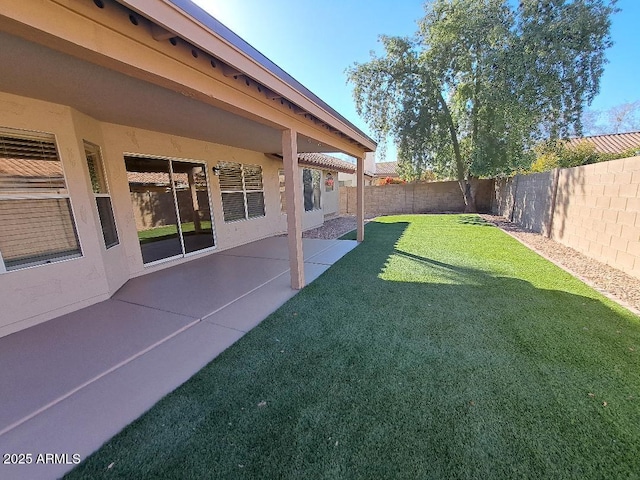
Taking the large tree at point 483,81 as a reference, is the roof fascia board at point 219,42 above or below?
below

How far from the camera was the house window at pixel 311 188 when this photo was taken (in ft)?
34.4

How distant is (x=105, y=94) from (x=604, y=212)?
326 inches

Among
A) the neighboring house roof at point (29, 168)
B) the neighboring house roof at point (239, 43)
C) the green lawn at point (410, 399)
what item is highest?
the neighboring house roof at point (239, 43)

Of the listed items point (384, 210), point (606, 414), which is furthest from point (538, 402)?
point (384, 210)

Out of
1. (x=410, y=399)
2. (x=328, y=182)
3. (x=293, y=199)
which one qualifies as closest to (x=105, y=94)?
(x=293, y=199)

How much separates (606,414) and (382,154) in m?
13.7

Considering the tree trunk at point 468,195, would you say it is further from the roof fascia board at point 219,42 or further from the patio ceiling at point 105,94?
the roof fascia board at point 219,42

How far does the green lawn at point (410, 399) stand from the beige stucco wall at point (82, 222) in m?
2.72

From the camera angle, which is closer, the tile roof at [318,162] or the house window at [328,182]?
the tile roof at [318,162]

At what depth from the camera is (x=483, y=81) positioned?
10266 mm

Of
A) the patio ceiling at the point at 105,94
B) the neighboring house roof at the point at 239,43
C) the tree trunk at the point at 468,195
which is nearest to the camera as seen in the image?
the neighboring house roof at the point at 239,43

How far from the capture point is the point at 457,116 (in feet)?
40.1

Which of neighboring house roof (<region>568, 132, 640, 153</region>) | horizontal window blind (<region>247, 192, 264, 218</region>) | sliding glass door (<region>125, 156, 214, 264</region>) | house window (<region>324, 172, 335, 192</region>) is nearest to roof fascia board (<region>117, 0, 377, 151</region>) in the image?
horizontal window blind (<region>247, 192, 264, 218</region>)

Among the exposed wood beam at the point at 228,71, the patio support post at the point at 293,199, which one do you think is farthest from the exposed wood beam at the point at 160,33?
the patio support post at the point at 293,199
